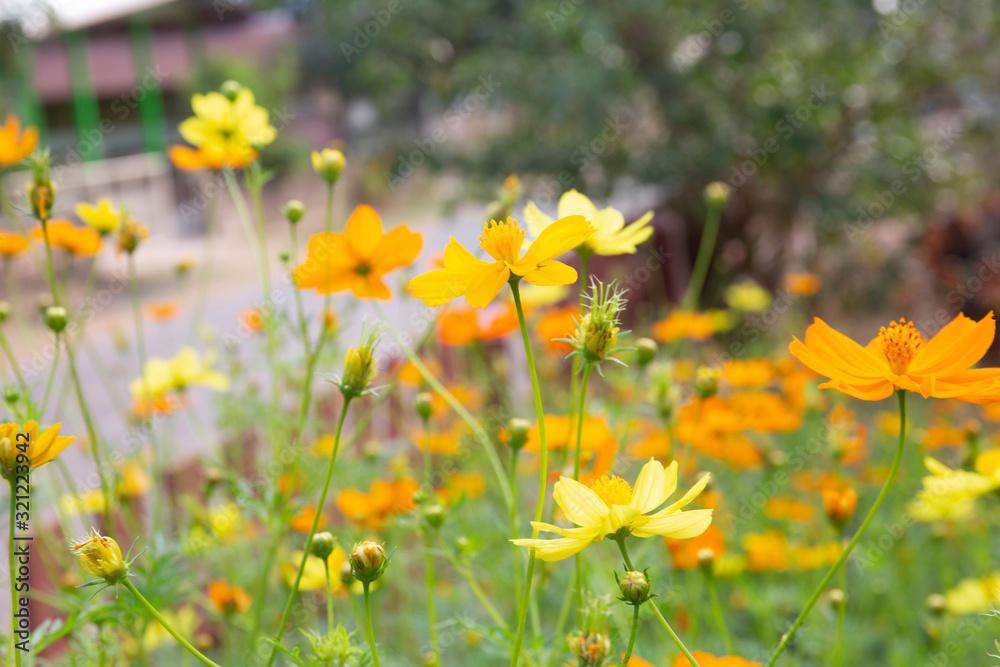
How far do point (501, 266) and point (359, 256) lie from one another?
0.62 feet

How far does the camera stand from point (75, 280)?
5.30 meters

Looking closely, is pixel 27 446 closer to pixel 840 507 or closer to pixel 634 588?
pixel 634 588

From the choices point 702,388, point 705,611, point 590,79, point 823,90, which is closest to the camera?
point 702,388

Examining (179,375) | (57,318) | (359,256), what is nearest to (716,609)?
(359,256)

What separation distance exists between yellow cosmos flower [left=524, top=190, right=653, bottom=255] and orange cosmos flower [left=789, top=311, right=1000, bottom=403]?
13 centimetres

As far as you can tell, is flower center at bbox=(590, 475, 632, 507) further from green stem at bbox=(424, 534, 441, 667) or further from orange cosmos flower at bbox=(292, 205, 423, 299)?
orange cosmos flower at bbox=(292, 205, 423, 299)

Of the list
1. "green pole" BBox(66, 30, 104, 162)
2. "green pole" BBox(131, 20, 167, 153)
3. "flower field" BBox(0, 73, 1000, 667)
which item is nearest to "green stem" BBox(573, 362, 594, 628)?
"flower field" BBox(0, 73, 1000, 667)

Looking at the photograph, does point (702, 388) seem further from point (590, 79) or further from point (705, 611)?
point (590, 79)

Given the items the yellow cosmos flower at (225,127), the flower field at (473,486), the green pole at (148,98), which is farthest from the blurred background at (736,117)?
the green pole at (148,98)

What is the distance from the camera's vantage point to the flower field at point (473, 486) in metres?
0.38

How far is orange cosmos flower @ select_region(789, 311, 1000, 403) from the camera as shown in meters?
0.37

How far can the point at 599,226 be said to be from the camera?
52 centimetres

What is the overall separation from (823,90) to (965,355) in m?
2.77

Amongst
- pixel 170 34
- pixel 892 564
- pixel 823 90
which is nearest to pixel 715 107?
pixel 823 90
